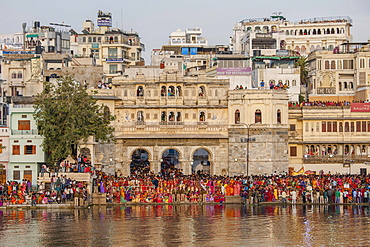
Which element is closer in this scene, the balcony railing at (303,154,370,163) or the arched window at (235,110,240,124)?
the arched window at (235,110,240,124)

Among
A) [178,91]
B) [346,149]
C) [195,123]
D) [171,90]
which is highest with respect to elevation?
[171,90]

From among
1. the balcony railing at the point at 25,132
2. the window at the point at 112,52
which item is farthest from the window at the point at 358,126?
the window at the point at 112,52

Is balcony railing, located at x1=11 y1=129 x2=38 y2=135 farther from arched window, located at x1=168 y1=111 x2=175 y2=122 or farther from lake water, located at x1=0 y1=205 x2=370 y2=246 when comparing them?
arched window, located at x1=168 y1=111 x2=175 y2=122

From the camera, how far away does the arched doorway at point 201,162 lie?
9119cm

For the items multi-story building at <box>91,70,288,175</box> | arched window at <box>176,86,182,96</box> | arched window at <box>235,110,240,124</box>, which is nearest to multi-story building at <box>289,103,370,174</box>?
multi-story building at <box>91,70,288,175</box>

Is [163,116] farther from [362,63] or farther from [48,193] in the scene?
[362,63]

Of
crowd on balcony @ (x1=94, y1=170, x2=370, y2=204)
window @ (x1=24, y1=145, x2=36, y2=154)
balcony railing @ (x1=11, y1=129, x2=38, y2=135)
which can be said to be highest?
balcony railing @ (x1=11, y1=129, x2=38, y2=135)

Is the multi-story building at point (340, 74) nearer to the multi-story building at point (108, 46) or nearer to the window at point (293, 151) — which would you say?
the window at point (293, 151)

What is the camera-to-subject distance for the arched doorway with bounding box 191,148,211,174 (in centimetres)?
9119

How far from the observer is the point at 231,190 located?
7069cm

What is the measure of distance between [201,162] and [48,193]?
29354 mm

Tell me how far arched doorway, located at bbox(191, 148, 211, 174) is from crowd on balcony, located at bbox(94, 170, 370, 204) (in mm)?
18731

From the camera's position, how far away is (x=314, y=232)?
5353 centimetres

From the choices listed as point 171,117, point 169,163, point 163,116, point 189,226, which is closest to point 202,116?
point 171,117
